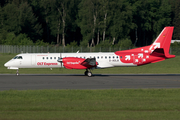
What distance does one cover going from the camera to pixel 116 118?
1153cm

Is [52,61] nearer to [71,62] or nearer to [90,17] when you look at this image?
[71,62]

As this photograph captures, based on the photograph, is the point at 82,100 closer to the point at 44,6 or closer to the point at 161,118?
the point at 161,118

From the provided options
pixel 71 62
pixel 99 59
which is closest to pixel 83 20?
pixel 99 59

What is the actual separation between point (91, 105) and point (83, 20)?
71307 millimetres

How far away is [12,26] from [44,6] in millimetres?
13926

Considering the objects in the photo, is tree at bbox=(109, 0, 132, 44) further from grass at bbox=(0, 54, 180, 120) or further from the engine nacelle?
grass at bbox=(0, 54, 180, 120)

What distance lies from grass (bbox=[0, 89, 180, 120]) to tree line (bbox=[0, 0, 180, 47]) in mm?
56829

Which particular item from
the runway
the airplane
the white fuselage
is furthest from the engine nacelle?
the runway

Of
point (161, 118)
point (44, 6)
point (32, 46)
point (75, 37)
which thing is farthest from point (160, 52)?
point (75, 37)

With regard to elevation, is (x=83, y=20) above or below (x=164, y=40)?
above

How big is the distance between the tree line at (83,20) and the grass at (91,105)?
56829 millimetres

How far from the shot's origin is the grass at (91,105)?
39.2 ft

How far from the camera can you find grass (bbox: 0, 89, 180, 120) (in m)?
11.9

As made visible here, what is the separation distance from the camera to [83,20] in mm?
84188
